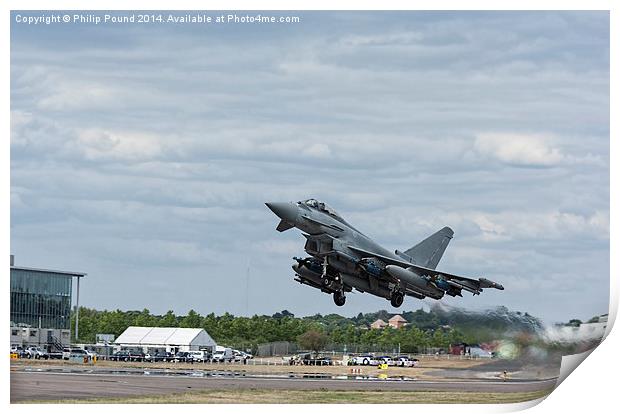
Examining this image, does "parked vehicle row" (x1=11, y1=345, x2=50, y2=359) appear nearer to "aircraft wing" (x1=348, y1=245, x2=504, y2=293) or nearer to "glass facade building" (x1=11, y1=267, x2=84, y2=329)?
"glass facade building" (x1=11, y1=267, x2=84, y2=329)

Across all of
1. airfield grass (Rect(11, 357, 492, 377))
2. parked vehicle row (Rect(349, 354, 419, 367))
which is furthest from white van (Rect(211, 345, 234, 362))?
parked vehicle row (Rect(349, 354, 419, 367))

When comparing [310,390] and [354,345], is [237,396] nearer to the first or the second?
[310,390]

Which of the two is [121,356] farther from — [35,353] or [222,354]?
[222,354]

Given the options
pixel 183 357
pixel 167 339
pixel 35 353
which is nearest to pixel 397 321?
pixel 183 357

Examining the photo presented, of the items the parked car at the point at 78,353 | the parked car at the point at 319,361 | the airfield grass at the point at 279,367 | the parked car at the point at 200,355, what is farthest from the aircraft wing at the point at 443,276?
the parked car at the point at 78,353

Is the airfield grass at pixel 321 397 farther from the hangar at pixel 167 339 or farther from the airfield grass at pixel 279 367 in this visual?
the hangar at pixel 167 339

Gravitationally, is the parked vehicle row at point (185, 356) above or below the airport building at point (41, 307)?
below
